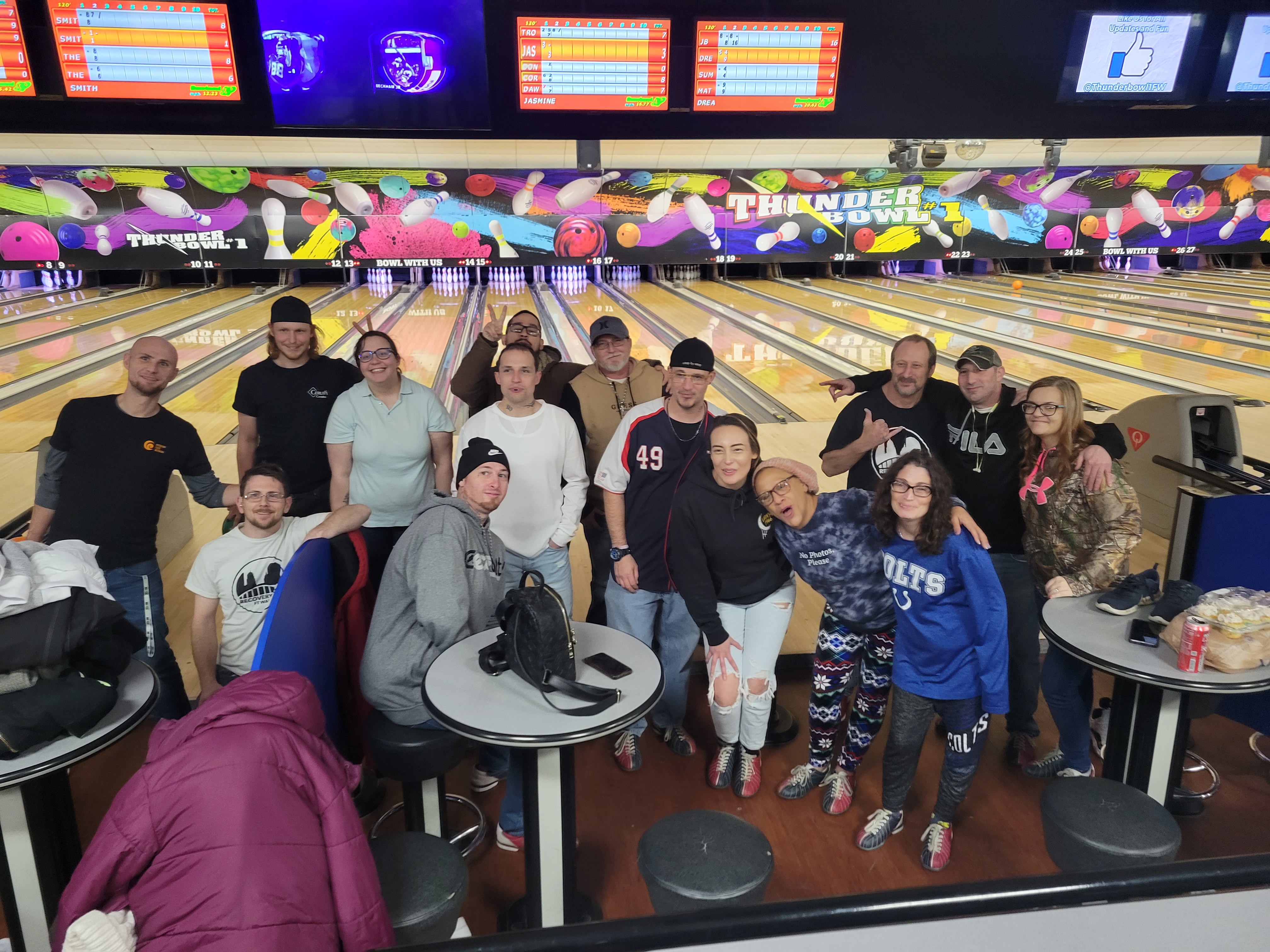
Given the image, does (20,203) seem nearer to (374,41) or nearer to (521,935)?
(374,41)

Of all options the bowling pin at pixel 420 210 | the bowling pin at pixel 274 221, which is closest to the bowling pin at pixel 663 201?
the bowling pin at pixel 420 210

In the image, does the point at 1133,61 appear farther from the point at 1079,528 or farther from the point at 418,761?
the point at 418,761

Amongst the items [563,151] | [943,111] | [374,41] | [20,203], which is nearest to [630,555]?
[374,41]

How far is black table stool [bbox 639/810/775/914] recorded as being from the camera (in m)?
1.38

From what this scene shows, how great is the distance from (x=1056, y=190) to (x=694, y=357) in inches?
593

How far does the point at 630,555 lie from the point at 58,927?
5.07 ft

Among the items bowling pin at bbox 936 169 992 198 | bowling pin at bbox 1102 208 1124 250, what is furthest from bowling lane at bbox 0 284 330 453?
bowling pin at bbox 1102 208 1124 250

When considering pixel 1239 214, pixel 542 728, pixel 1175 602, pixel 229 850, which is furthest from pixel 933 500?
pixel 1239 214

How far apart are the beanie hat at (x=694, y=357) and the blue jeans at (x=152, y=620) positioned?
5.40 feet

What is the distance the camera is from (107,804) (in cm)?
230

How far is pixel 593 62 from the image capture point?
337 cm

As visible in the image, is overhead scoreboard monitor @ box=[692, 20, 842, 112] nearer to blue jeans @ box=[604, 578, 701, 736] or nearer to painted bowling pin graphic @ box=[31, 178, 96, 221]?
blue jeans @ box=[604, 578, 701, 736]

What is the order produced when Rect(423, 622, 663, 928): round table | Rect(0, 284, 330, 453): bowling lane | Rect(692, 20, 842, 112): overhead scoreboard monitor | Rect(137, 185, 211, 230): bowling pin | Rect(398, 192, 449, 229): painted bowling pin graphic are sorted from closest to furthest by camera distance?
1. Rect(423, 622, 663, 928): round table
2. Rect(692, 20, 842, 112): overhead scoreboard monitor
3. Rect(0, 284, 330, 453): bowling lane
4. Rect(137, 185, 211, 230): bowling pin
5. Rect(398, 192, 449, 229): painted bowling pin graphic

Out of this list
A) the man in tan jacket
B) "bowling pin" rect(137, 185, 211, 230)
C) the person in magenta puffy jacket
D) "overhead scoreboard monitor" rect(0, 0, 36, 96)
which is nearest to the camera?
the person in magenta puffy jacket
